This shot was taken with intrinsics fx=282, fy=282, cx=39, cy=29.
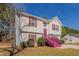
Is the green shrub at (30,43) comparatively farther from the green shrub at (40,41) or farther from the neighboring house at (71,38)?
the neighboring house at (71,38)

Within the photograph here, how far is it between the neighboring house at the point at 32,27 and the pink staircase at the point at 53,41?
12 centimetres

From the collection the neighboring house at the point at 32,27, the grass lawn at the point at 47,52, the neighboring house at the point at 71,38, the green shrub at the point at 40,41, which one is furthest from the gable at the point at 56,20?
the grass lawn at the point at 47,52

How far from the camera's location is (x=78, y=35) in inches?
320

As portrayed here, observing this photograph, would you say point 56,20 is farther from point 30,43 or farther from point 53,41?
point 30,43

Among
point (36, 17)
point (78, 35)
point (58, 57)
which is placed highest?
point (36, 17)

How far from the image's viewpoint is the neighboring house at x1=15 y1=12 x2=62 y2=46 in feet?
26.8

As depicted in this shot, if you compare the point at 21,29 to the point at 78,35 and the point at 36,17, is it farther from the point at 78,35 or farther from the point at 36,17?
the point at 78,35

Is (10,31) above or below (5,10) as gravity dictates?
below

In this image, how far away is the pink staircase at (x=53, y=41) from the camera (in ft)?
27.0

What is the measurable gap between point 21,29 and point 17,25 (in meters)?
0.16

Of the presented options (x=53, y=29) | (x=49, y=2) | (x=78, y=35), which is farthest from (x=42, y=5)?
(x=78, y=35)

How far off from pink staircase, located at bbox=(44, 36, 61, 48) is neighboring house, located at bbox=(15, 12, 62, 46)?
118 mm

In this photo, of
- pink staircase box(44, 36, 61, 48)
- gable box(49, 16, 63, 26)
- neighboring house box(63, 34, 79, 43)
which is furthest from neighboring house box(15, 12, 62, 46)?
neighboring house box(63, 34, 79, 43)

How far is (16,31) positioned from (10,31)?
0.17 metres
